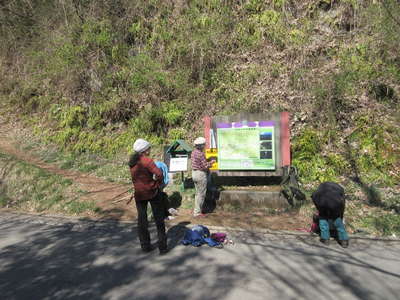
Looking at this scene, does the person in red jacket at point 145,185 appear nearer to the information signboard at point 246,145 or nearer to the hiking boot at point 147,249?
the hiking boot at point 147,249

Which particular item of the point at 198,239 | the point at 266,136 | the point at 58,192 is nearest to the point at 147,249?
the point at 198,239

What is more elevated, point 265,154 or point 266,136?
point 266,136

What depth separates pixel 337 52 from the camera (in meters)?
10.1

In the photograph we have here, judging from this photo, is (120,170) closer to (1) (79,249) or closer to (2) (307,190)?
(1) (79,249)

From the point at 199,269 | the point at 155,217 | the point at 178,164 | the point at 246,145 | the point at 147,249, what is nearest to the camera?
the point at 199,269

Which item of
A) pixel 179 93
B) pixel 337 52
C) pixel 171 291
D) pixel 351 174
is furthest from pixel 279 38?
pixel 171 291

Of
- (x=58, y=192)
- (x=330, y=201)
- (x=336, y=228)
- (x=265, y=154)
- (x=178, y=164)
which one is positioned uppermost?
(x=265, y=154)

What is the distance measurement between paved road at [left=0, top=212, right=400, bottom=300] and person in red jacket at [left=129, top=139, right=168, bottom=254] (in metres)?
0.39

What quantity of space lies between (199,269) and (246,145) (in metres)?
3.67

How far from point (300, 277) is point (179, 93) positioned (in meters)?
8.39

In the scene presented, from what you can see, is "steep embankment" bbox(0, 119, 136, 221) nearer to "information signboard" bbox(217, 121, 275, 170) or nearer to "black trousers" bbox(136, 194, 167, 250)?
"black trousers" bbox(136, 194, 167, 250)

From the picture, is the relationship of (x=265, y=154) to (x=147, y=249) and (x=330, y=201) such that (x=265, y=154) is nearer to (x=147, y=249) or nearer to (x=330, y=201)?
(x=330, y=201)

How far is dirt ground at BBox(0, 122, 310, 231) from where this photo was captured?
20.0ft

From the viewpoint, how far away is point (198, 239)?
5.15m
